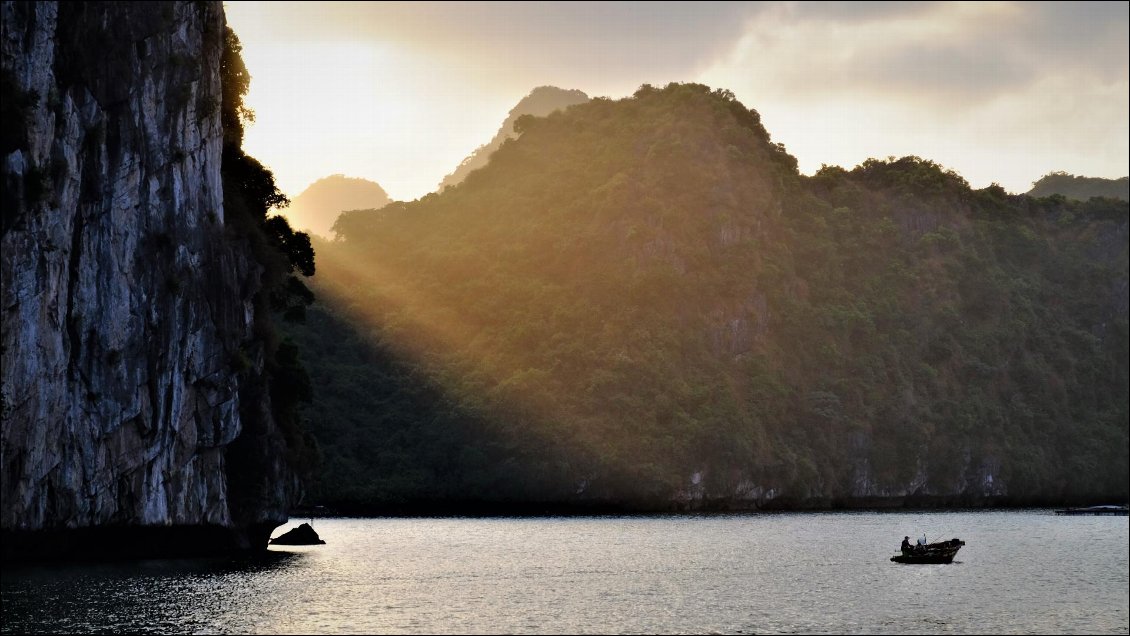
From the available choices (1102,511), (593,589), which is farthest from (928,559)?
(1102,511)

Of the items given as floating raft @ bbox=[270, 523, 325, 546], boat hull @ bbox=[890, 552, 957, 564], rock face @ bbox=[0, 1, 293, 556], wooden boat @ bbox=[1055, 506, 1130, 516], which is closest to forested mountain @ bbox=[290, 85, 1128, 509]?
wooden boat @ bbox=[1055, 506, 1130, 516]

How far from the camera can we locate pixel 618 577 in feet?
218

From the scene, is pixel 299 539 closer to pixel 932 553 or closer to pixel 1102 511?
pixel 932 553

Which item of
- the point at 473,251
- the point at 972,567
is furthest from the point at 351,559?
the point at 473,251

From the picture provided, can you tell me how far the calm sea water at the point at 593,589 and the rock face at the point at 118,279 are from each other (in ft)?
14.3

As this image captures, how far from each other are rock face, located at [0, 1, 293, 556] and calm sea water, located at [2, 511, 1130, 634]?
435 cm

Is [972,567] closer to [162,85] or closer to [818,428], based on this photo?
[162,85]

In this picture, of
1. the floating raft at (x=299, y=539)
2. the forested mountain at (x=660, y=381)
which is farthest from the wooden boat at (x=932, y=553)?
the forested mountain at (x=660, y=381)

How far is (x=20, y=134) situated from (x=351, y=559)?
33.7 m

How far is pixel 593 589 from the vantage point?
6075 centimetres

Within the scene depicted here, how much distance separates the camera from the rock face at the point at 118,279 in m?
53.8

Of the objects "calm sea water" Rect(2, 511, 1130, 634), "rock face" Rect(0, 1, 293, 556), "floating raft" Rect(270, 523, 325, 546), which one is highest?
"rock face" Rect(0, 1, 293, 556)

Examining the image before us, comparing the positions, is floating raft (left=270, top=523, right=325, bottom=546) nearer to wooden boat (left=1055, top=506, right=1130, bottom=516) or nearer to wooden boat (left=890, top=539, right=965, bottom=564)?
wooden boat (left=890, top=539, right=965, bottom=564)

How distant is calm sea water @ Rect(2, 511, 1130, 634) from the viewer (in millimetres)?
47781
